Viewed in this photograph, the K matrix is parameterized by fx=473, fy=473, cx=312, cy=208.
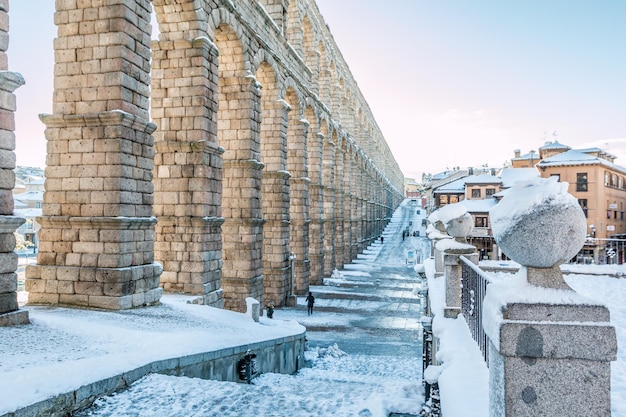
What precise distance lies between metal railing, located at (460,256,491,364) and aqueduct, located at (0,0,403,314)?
6589 mm

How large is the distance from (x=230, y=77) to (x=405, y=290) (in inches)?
703

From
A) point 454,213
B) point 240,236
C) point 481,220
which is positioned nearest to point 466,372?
point 454,213

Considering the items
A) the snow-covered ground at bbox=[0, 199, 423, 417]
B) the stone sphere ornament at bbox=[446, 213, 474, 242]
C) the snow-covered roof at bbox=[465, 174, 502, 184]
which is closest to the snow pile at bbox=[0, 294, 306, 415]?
the snow-covered ground at bbox=[0, 199, 423, 417]

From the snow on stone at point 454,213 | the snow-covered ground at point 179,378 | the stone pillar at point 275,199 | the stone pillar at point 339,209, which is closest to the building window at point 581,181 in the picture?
the stone pillar at point 339,209

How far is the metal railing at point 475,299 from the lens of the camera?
5.28m

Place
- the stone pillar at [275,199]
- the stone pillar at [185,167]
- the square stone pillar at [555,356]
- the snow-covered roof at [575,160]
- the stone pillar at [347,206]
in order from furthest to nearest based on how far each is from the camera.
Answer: the stone pillar at [347,206] < the snow-covered roof at [575,160] < the stone pillar at [275,199] < the stone pillar at [185,167] < the square stone pillar at [555,356]

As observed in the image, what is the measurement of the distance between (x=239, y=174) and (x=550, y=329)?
47.7 ft

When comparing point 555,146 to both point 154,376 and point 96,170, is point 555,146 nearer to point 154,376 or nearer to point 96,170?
point 96,170

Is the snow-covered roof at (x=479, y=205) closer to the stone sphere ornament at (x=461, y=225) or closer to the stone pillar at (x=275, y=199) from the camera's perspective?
the stone pillar at (x=275, y=199)

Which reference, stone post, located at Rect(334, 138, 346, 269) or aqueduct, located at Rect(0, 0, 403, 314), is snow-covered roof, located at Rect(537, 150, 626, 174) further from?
aqueduct, located at Rect(0, 0, 403, 314)

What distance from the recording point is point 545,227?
2.76 m

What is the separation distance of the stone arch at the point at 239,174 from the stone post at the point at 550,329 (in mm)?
14044

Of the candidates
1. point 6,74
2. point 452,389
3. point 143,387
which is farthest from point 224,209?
point 452,389

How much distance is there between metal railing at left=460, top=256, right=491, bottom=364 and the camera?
208 inches
